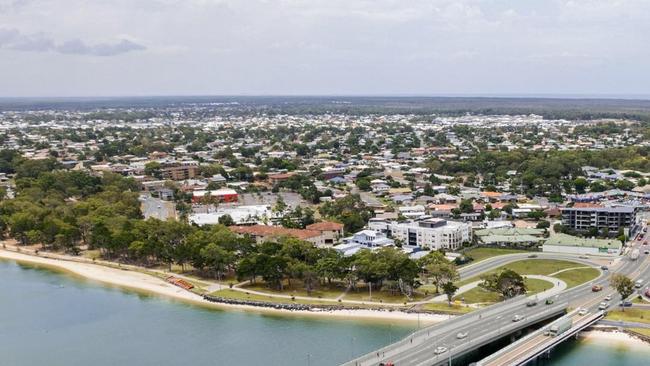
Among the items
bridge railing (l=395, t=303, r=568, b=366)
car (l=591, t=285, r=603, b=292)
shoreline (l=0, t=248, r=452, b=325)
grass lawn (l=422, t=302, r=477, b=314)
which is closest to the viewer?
bridge railing (l=395, t=303, r=568, b=366)

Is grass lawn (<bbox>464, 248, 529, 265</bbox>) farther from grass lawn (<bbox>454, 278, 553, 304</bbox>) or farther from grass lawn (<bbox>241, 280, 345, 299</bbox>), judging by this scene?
grass lawn (<bbox>241, 280, 345, 299</bbox>)

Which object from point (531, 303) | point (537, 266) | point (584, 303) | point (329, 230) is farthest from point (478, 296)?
point (329, 230)

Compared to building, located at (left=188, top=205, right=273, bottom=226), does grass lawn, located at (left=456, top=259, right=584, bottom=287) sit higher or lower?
lower

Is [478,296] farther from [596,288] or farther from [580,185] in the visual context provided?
[580,185]

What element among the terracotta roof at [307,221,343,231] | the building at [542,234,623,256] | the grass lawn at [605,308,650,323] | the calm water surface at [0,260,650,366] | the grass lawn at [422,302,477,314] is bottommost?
the calm water surface at [0,260,650,366]

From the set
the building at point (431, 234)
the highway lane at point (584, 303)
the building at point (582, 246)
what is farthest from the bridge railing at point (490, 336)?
the building at point (431, 234)

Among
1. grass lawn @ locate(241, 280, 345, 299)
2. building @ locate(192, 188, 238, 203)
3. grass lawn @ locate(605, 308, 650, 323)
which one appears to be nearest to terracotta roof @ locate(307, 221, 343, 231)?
grass lawn @ locate(241, 280, 345, 299)

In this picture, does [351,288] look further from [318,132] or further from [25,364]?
[318,132]

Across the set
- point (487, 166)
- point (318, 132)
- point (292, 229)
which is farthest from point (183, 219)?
point (318, 132)

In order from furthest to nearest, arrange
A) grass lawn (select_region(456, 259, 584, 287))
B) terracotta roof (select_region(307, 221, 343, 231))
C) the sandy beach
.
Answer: terracotta roof (select_region(307, 221, 343, 231))
grass lawn (select_region(456, 259, 584, 287))
the sandy beach
